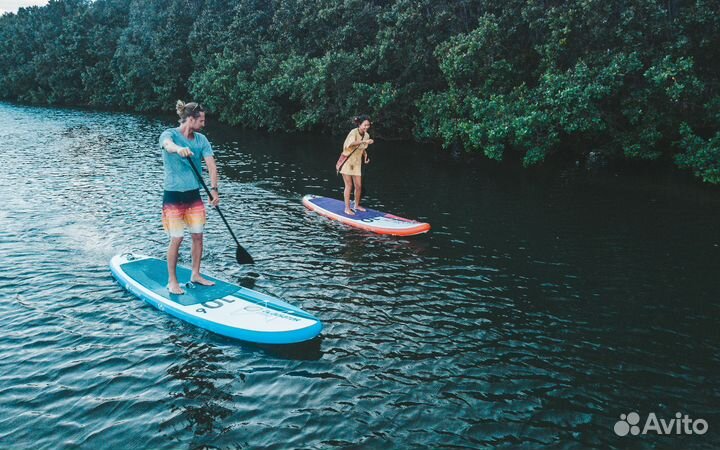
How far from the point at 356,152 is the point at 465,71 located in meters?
10.3

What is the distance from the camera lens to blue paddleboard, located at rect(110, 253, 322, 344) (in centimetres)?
820

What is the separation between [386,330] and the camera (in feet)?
29.1

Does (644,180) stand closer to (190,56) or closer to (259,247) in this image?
(259,247)

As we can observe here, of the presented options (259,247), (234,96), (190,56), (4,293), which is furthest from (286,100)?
(4,293)

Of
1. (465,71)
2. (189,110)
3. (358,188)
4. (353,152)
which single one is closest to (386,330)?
(189,110)

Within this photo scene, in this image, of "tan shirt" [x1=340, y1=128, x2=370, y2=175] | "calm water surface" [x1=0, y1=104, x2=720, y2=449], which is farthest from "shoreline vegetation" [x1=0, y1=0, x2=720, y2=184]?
"tan shirt" [x1=340, y1=128, x2=370, y2=175]

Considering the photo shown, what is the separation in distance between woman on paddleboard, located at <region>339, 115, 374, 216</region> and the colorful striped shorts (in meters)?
5.84

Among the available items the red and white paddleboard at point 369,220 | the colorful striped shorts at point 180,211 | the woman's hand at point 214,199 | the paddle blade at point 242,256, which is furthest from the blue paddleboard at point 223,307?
the red and white paddleboard at point 369,220

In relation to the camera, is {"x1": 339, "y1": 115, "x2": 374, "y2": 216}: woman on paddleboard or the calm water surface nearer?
the calm water surface

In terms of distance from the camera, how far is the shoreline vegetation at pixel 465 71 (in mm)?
18922

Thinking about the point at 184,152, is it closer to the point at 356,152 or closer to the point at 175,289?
the point at 175,289

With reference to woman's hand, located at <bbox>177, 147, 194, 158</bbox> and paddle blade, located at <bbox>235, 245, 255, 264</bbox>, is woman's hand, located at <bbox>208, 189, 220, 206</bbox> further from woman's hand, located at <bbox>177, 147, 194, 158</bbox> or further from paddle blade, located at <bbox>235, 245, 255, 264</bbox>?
paddle blade, located at <bbox>235, 245, 255, 264</bbox>

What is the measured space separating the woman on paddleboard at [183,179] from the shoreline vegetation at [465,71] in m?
13.4

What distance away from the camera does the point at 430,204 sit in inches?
690
